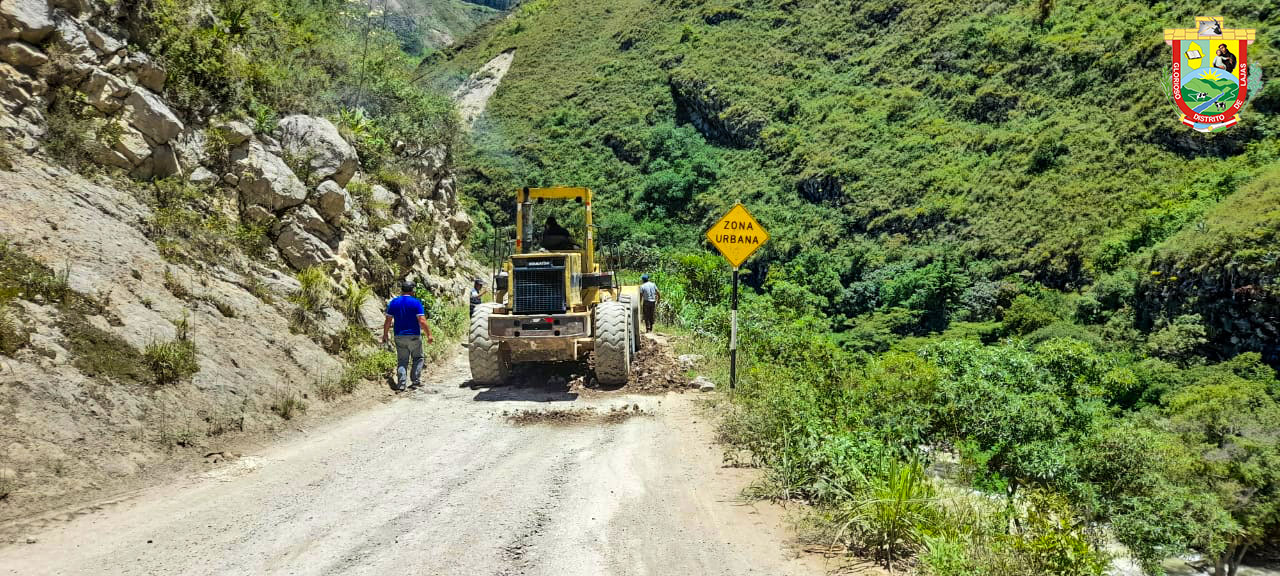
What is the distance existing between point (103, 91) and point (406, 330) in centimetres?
614

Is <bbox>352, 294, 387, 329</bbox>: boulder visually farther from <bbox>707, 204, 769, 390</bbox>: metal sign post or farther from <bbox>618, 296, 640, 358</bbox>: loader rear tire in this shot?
<bbox>707, 204, 769, 390</bbox>: metal sign post

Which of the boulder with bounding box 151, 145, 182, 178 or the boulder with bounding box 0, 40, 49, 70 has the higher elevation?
the boulder with bounding box 0, 40, 49, 70

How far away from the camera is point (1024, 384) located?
851cm

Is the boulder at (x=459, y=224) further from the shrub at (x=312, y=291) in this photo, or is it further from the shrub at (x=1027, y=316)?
the shrub at (x=1027, y=316)

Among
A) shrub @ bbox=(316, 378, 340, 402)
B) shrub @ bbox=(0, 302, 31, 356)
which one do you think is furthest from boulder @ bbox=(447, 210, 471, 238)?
shrub @ bbox=(0, 302, 31, 356)

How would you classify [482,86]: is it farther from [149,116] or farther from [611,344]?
[611,344]

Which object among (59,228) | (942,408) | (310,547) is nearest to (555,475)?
(310,547)

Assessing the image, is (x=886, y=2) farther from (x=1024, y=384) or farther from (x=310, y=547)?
(x=310, y=547)

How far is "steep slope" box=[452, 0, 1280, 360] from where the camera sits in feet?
102

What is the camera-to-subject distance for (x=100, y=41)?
1191 centimetres

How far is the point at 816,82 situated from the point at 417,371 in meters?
47.3

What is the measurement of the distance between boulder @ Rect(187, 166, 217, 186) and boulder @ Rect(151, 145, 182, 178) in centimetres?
27

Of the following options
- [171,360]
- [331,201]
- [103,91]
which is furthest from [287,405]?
[331,201]

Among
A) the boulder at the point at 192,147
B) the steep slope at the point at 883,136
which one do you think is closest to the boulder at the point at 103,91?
the boulder at the point at 192,147
